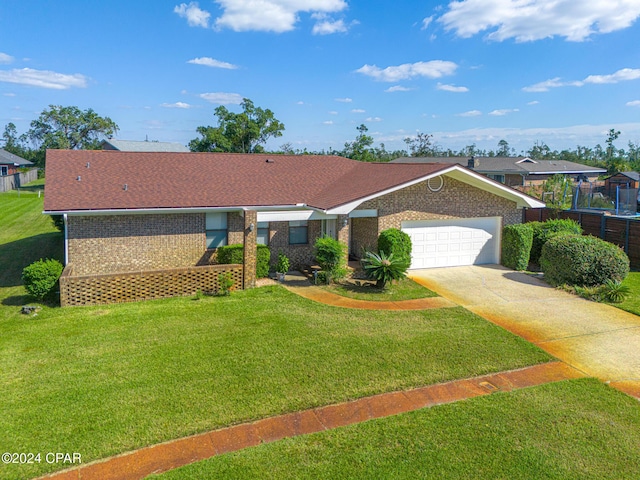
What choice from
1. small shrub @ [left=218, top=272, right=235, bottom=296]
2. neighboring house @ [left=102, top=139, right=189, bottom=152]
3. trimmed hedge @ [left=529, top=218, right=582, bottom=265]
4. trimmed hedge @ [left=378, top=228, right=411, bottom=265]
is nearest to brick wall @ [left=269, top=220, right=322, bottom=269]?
trimmed hedge @ [left=378, top=228, right=411, bottom=265]

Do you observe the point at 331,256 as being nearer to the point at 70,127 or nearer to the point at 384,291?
the point at 384,291

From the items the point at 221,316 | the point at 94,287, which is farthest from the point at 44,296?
the point at 221,316

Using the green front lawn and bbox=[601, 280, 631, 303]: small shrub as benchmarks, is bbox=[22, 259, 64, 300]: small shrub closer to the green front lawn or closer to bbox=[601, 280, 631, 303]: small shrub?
the green front lawn

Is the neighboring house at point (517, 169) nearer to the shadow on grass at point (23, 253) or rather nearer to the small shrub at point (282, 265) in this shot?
the small shrub at point (282, 265)

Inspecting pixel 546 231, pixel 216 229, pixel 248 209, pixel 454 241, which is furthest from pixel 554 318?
pixel 216 229

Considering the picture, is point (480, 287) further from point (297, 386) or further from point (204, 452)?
point (204, 452)
